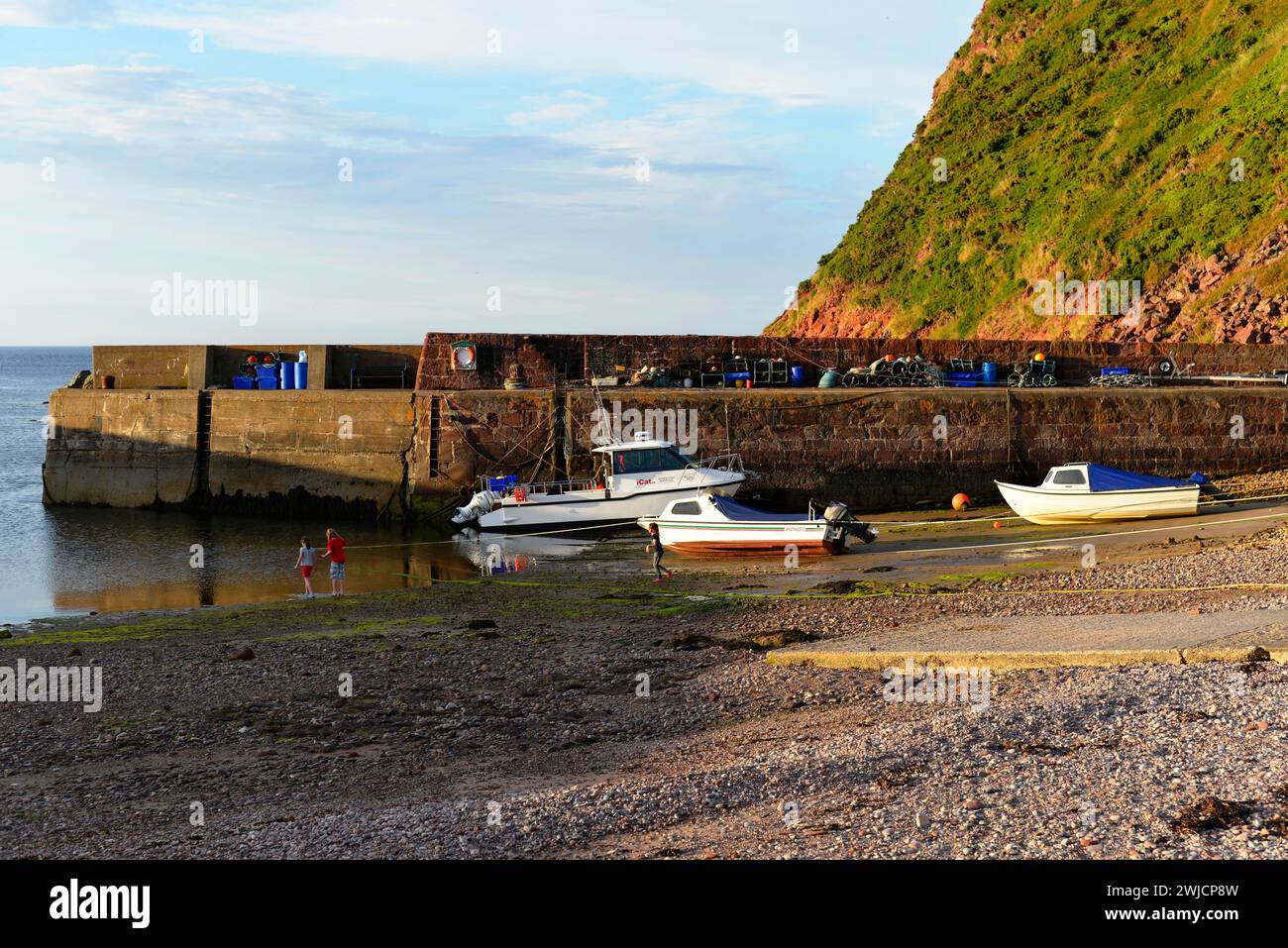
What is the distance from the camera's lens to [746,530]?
22.2 m

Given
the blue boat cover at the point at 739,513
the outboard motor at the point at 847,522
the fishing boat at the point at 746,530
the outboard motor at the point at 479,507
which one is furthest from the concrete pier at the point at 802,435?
the outboard motor at the point at 847,522

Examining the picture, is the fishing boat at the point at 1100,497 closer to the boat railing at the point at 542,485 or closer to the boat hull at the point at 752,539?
the boat hull at the point at 752,539

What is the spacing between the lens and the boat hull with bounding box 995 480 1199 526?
916 inches

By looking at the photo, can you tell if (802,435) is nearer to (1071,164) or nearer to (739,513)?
(739,513)

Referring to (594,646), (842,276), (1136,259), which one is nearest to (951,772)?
(594,646)

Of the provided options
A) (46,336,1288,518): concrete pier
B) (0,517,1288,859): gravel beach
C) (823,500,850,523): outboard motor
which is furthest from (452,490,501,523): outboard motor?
(0,517,1288,859): gravel beach

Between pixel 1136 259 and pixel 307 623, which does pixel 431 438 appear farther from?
pixel 1136 259

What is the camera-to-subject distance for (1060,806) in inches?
282

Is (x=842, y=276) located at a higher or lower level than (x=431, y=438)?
higher

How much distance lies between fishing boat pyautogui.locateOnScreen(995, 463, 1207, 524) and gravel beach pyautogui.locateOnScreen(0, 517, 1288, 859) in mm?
6913

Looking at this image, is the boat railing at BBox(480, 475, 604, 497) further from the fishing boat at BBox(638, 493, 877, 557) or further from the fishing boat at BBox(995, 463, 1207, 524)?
the fishing boat at BBox(995, 463, 1207, 524)

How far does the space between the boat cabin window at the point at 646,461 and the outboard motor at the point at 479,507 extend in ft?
9.13
